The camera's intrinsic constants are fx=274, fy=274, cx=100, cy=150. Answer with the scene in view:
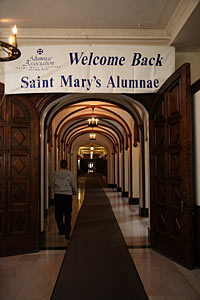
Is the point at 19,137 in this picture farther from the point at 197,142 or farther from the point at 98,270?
the point at 197,142

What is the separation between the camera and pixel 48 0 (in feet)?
13.8

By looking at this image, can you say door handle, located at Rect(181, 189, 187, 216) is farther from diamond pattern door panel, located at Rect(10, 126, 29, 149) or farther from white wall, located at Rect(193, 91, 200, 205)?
diamond pattern door panel, located at Rect(10, 126, 29, 149)

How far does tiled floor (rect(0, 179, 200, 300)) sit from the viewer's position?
3363 millimetres

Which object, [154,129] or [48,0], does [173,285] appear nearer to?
[154,129]

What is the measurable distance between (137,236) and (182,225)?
2082 millimetres

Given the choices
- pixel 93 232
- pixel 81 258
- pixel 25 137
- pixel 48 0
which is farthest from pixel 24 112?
pixel 93 232

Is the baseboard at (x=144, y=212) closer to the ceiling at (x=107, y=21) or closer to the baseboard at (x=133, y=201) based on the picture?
the baseboard at (x=133, y=201)

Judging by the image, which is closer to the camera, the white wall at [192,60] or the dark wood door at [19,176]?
the dark wood door at [19,176]

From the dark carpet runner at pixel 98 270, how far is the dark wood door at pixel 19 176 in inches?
36.4

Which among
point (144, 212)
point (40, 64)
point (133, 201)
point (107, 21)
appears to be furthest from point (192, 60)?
point (133, 201)

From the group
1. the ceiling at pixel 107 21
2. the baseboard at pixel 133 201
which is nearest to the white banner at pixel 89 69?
the ceiling at pixel 107 21

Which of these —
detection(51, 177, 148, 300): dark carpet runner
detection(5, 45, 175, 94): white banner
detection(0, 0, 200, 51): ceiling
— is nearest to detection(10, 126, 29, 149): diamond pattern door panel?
detection(5, 45, 175, 94): white banner

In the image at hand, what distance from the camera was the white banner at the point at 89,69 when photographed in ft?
16.5

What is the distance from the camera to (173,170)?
4.54m
